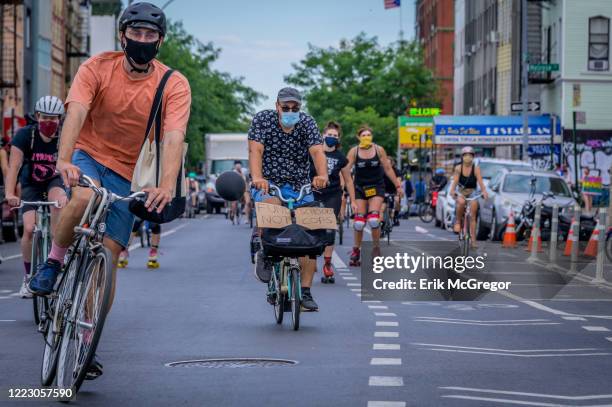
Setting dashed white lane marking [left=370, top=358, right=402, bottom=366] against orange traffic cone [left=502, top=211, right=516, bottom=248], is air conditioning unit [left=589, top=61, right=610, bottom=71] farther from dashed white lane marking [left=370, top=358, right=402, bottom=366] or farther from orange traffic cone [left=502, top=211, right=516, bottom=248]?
dashed white lane marking [left=370, top=358, right=402, bottom=366]

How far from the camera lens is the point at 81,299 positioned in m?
8.26

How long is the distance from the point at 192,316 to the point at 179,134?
5546mm

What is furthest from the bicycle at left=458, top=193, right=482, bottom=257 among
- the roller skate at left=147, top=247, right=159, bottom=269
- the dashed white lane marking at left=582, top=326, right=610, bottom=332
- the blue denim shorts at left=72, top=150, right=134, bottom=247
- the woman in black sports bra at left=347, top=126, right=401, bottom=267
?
the blue denim shorts at left=72, top=150, right=134, bottom=247

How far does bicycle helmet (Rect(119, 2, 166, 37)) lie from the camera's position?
28.6ft

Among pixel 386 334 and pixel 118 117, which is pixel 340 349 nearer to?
pixel 386 334

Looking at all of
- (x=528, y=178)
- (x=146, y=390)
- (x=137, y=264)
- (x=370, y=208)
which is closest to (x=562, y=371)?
(x=146, y=390)

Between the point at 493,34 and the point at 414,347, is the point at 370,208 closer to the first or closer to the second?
the point at 414,347

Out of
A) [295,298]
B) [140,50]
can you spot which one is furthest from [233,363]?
[295,298]

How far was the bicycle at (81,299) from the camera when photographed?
799 cm

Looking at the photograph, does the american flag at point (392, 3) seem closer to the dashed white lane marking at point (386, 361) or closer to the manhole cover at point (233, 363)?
the dashed white lane marking at point (386, 361)

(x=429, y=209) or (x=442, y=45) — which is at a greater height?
(x=442, y=45)

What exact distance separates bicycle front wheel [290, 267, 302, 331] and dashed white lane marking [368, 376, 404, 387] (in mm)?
3314

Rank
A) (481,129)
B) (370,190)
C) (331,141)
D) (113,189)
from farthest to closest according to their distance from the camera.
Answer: (481,129)
(370,190)
(331,141)
(113,189)

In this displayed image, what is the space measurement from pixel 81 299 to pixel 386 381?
186cm
